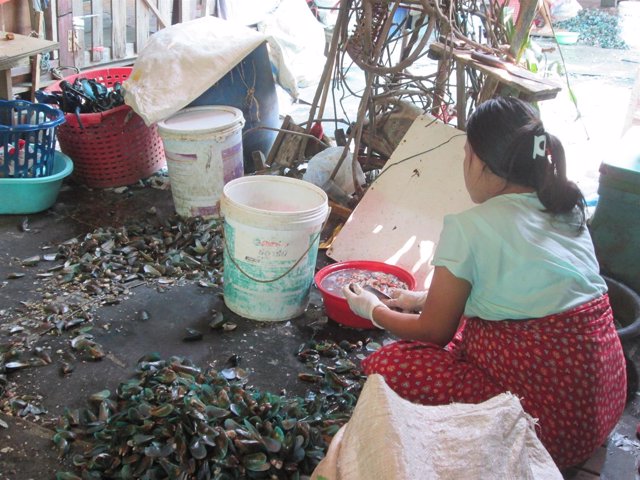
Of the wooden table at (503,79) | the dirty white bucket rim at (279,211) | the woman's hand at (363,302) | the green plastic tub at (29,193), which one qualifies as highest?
the wooden table at (503,79)

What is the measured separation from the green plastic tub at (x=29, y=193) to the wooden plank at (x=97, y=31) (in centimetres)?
220

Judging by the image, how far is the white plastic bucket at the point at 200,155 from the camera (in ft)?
11.8

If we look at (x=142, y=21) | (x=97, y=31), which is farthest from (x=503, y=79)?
(x=142, y=21)

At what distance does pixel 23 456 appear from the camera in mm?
2086

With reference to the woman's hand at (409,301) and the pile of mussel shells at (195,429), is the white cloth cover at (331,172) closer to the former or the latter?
the woman's hand at (409,301)

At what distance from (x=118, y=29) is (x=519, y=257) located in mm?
5058

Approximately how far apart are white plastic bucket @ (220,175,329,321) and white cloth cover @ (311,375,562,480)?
57.5 inches

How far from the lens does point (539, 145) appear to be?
1794 mm

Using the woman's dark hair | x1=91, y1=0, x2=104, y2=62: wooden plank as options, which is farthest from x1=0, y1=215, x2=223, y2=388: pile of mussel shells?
x1=91, y1=0, x2=104, y2=62: wooden plank

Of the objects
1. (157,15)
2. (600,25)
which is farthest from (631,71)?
(157,15)

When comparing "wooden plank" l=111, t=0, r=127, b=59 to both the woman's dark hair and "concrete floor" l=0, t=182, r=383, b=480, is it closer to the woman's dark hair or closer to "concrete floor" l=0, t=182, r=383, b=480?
"concrete floor" l=0, t=182, r=383, b=480

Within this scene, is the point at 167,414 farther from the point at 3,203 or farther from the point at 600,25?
the point at 600,25

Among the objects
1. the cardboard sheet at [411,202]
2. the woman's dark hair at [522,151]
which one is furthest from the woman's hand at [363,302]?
the cardboard sheet at [411,202]

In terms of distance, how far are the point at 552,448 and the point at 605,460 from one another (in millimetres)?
553
